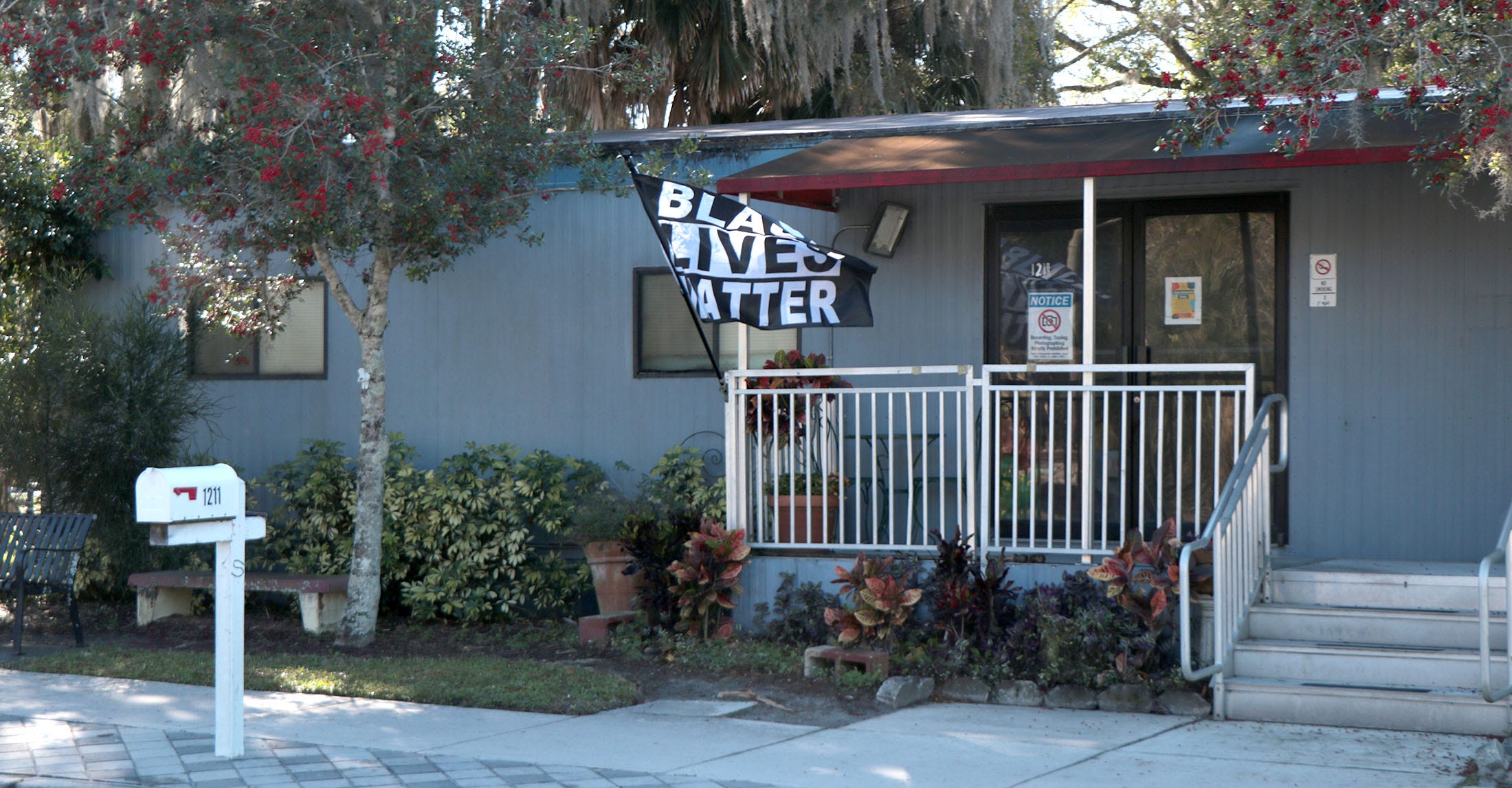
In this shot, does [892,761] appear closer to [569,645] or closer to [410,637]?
→ [569,645]

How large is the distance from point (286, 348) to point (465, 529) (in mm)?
2440

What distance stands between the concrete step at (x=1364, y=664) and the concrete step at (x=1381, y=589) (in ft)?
1.04

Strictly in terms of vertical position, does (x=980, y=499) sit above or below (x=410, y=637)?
above

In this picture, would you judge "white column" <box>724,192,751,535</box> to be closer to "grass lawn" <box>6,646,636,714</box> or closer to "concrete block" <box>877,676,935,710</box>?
"grass lawn" <box>6,646,636,714</box>

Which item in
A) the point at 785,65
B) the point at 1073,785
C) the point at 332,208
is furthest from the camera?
the point at 785,65

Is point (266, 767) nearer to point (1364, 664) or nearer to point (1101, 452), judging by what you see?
point (1364, 664)

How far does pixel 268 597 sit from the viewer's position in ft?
33.6

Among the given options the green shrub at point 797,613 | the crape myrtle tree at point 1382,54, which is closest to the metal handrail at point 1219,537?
the crape myrtle tree at point 1382,54

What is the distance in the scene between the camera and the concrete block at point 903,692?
6.89 metres

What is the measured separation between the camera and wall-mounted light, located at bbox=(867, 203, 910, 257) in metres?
9.05

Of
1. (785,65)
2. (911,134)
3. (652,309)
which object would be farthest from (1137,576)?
(785,65)

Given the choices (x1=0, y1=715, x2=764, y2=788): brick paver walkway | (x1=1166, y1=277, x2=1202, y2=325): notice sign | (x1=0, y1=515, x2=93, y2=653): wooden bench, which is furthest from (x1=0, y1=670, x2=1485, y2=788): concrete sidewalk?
(x1=1166, y1=277, x2=1202, y2=325): notice sign

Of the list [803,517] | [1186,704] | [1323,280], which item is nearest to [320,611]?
[803,517]

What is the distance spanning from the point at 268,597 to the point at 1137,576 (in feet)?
21.4
